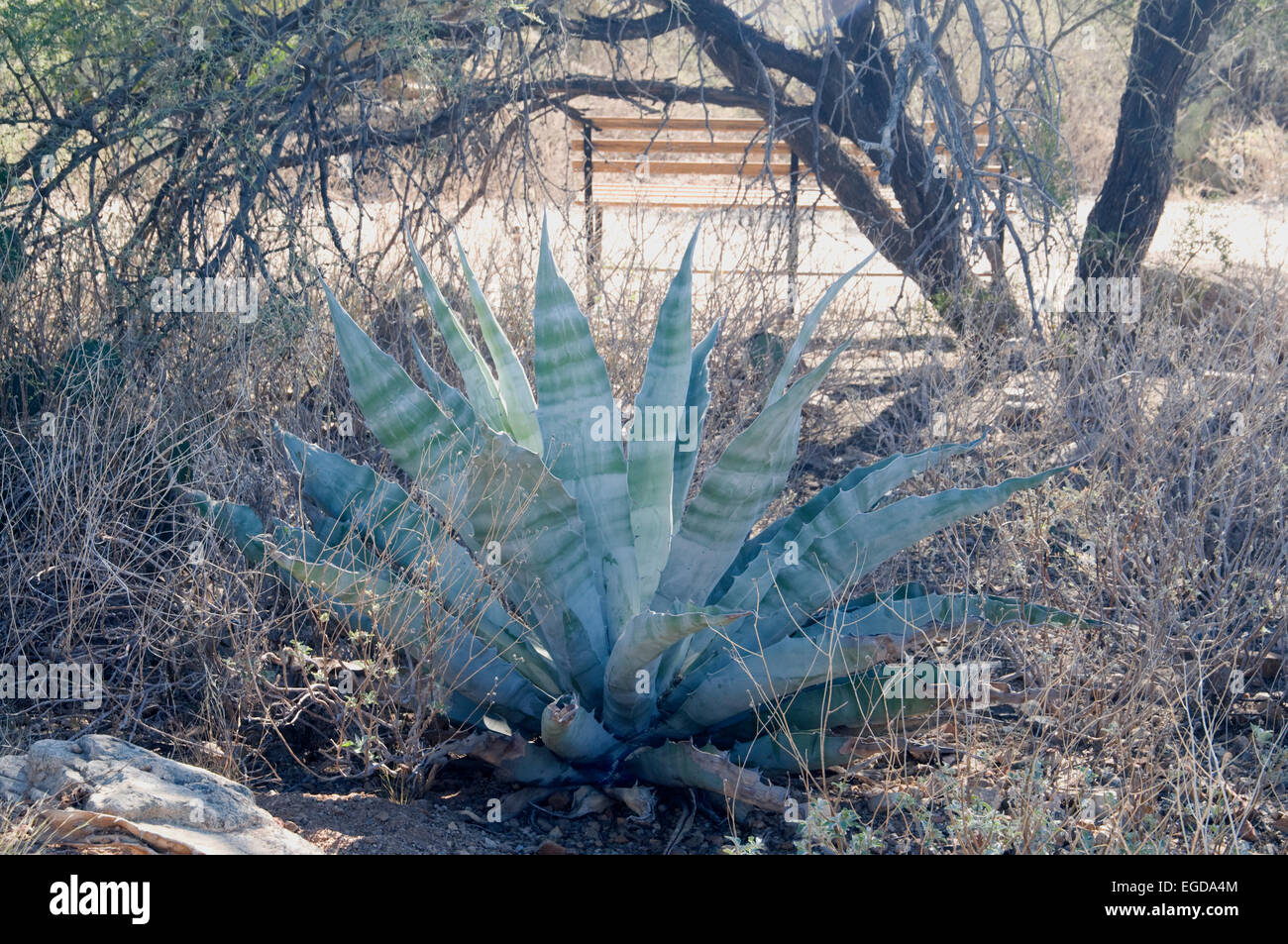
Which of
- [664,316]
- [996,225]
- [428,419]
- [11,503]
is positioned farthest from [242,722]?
[996,225]

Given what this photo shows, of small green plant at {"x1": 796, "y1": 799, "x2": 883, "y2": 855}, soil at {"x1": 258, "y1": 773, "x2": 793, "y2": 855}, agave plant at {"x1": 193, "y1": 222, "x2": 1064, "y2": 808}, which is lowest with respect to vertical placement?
soil at {"x1": 258, "y1": 773, "x2": 793, "y2": 855}

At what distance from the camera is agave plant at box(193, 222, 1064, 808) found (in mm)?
2596

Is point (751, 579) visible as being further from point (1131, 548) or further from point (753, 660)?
point (1131, 548)

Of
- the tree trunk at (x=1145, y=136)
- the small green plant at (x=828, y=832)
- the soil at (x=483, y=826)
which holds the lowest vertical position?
the soil at (x=483, y=826)

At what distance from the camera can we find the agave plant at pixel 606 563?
260 centimetres

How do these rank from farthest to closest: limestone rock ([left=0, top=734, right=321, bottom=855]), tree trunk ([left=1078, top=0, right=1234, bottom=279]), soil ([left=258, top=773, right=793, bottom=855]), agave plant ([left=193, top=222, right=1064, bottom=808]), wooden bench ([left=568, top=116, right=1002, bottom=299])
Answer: wooden bench ([left=568, top=116, right=1002, bottom=299])
tree trunk ([left=1078, top=0, right=1234, bottom=279])
agave plant ([left=193, top=222, right=1064, bottom=808])
soil ([left=258, top=773, right=793, bottom=855])
limestone rock ([left=0, top=734, right=321, bottom=855])

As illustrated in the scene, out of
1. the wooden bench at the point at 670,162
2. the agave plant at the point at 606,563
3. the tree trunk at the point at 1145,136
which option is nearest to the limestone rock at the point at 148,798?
the agave plant at the point at 606,563

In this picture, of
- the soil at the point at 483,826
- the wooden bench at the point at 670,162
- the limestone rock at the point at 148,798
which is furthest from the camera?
the wooden bench at the point at 670,162

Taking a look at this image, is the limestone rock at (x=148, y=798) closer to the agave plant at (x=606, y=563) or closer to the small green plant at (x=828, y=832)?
the agave plant at (x=606, y=563)

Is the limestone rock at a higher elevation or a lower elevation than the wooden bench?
lower

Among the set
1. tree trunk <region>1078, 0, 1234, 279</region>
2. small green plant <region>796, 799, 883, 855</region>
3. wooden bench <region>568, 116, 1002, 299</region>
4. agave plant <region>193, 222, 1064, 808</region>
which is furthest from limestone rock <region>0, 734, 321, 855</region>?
tree trunk <region>1078, 0, 1234, 279</region>

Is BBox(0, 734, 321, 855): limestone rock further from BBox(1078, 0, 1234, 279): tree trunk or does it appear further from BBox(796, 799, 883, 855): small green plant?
BBox(1078, 0, 1234, 279): tree trunk

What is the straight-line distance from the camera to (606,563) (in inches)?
111

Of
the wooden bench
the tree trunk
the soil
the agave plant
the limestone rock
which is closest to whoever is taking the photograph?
the limestone rock
